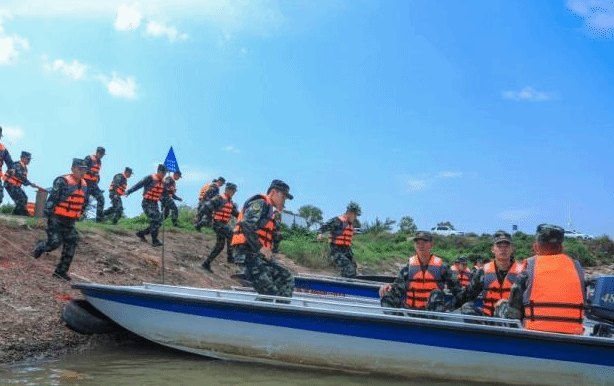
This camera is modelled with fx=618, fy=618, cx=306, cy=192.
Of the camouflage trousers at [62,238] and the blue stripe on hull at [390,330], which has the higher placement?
the camouflage trousers at [62,238]

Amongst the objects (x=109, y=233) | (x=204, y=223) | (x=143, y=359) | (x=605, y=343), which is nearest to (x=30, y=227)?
(x=109, y=233)

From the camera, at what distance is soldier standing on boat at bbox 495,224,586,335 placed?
5605 mm

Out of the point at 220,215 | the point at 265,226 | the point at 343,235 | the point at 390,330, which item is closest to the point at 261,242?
the point at 265,226

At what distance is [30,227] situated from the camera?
1160 centimetres

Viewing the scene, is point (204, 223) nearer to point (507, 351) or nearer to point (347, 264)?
point (347, 264)

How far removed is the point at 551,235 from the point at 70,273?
7.07m

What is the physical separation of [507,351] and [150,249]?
8943 millimetres

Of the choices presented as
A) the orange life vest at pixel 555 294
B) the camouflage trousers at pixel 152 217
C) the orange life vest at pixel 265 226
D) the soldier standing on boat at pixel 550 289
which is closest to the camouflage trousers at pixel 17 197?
the camouflage trousers at pixel 152 217

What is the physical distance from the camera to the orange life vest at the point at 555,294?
560 cm

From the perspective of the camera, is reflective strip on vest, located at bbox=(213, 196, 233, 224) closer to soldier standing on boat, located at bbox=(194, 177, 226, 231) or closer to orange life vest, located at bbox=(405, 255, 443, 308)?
soldier standing on boat, located at bbox=(194, 177, 226, 231)

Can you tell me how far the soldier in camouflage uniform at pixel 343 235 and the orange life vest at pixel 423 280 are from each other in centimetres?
523

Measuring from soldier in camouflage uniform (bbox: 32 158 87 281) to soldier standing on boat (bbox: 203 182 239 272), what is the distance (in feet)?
13.6

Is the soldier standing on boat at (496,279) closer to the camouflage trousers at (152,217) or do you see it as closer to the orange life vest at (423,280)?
the orange life vest at (423,280)

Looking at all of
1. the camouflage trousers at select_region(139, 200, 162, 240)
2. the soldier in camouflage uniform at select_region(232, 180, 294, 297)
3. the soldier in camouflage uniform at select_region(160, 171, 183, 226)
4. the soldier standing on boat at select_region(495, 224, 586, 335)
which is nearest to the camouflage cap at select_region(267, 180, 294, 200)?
the soldier in camouflage uniform at select_region(232, 180, 294, 297)
